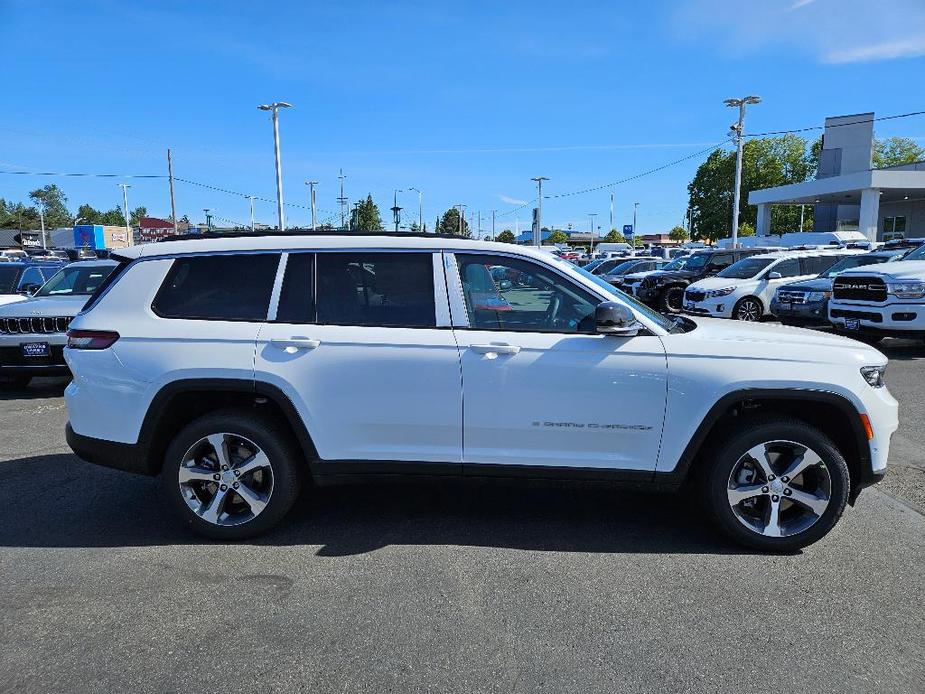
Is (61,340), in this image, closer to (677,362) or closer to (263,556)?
(263,556)

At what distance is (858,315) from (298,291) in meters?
10.3

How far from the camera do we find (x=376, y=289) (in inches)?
155

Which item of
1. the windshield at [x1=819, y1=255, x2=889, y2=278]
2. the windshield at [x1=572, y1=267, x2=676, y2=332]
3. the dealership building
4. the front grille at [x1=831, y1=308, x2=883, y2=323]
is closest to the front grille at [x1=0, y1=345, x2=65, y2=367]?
the windshield at [x1=572, y1=267, x2=676, y2=332]

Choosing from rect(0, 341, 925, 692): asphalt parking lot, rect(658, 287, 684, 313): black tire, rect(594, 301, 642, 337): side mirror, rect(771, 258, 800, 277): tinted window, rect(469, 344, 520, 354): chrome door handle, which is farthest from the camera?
rect(658, 287, 684, 313): black tire

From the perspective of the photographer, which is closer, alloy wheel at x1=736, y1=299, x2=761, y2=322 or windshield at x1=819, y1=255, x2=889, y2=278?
windshield at x1=819, y1=255, x2=889, y2=278

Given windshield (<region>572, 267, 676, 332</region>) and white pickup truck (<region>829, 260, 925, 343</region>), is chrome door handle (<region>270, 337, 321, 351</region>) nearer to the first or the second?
windshield (<region>572, 267, 676, 332</region>)

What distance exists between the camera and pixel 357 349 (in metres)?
3.76

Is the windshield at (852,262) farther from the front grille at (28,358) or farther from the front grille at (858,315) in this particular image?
the front grille at (28,358)

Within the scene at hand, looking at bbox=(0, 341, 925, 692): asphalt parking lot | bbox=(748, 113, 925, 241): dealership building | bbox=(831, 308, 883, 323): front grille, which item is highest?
bbox=(748, 113, 925, 241): dealership building

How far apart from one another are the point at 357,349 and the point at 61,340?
223 inches

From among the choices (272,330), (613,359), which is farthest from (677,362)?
(272,330)

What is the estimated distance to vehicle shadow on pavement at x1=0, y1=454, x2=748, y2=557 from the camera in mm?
3929

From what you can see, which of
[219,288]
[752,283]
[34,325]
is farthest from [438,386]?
[752,283]

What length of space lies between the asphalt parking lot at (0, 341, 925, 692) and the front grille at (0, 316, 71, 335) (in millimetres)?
3684
